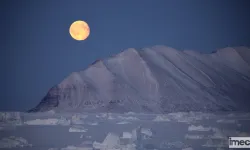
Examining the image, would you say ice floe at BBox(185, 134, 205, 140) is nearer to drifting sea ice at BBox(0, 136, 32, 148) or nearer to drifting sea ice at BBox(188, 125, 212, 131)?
drifting sea ice at BBox(188, 125, 212, 131)

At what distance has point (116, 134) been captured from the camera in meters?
8.94

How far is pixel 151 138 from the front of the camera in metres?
8.73

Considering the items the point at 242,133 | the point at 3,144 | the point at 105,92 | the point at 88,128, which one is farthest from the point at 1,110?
the point at 105,92

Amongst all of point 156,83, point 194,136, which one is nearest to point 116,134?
point 194,136

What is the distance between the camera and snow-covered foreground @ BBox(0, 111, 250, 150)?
814 centimetres

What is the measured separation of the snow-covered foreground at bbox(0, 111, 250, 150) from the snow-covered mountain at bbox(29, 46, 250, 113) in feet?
12.5

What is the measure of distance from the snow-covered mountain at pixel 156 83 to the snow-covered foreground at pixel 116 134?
3.81m

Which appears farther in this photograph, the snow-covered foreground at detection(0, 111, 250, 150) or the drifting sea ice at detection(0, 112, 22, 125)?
the drifting sea ice at detection(0, 112, 22, 125)

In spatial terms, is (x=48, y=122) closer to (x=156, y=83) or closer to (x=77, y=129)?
(x=77, y=129)

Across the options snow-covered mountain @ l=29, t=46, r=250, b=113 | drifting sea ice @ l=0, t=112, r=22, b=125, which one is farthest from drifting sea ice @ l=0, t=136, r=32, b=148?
snow-covered mountain @ l=29, t=46, r=250, b=113

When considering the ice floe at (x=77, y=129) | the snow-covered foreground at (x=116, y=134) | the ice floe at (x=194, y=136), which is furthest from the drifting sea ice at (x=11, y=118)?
the ice floe at (x=194, y=136)

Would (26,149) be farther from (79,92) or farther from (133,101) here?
(79,92)

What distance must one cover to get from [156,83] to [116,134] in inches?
507

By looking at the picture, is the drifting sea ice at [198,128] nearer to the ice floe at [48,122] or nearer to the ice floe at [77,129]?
the ice floe at [77,129]
